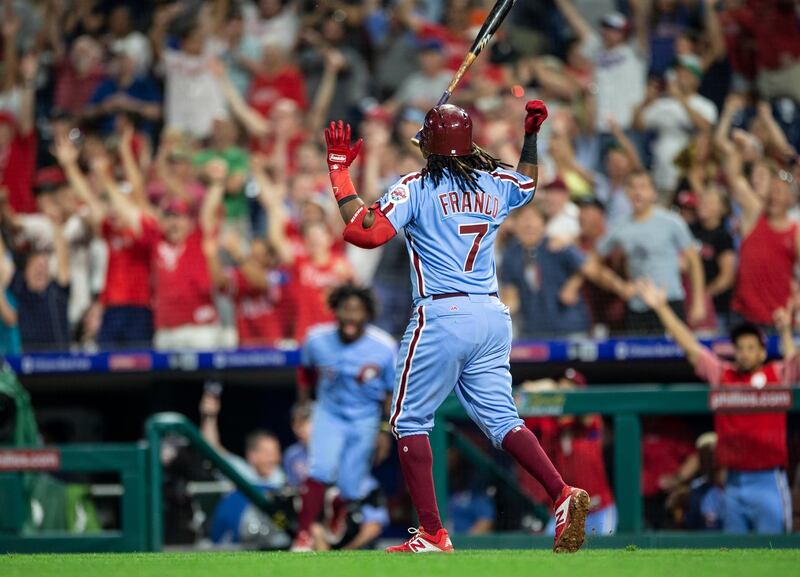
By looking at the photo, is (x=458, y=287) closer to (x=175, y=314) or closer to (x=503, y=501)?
(x=503, y=501)

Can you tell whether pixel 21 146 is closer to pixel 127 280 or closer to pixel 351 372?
pixel 127 280

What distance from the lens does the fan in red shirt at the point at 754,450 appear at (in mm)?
8109

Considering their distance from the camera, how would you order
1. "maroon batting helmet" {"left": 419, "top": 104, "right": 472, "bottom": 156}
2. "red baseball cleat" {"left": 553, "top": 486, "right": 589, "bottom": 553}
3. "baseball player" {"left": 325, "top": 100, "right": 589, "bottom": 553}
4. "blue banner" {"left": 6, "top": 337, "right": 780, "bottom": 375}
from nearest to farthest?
"red baseball cleat" {"left": 553, "top": 486, "right": 589, "bottom": 553} < "baseball player" {"left": 325, "top": 100, "right": 589, "bottom": 553} < "maroon batting helmet" {"left": 419, "top": 104, "right": 472, "bottom": 156} < "blue banner" {"left": 6, "top": 337, "right": 780, "bottom": 375}

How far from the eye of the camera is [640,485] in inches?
332

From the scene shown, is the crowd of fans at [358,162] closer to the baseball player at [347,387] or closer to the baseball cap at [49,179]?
the baseball cap at [49,179]

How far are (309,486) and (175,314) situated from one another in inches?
120

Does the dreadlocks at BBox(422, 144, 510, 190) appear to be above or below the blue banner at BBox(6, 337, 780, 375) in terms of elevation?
above

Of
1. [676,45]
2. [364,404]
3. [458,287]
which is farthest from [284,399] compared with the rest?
[458,287]

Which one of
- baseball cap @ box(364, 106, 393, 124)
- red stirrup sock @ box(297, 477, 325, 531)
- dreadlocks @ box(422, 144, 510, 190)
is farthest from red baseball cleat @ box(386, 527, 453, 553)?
baseball cap @ box(364, 106, 393, 124)

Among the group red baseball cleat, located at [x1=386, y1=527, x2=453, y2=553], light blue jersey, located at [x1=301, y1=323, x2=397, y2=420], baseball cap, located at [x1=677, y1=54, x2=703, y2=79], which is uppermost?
baseball cap, located at [x1=677, y1=54, x2=703, y2=79]

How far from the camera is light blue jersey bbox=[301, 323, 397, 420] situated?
362 inches

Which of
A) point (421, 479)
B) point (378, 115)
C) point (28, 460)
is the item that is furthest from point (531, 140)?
point (378, 115)

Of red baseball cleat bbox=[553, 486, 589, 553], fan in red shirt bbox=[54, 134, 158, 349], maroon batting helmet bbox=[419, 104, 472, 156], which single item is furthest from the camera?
fan in red shirt bbox=[54, 134, 158, 349]

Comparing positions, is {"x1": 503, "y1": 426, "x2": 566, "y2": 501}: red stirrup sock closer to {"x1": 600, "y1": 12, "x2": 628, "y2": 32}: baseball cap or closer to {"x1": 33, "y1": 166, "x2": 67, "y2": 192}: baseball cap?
{"x1": 600, "y1": 12, "x2": 628, "y2": 32}: baseball cap
